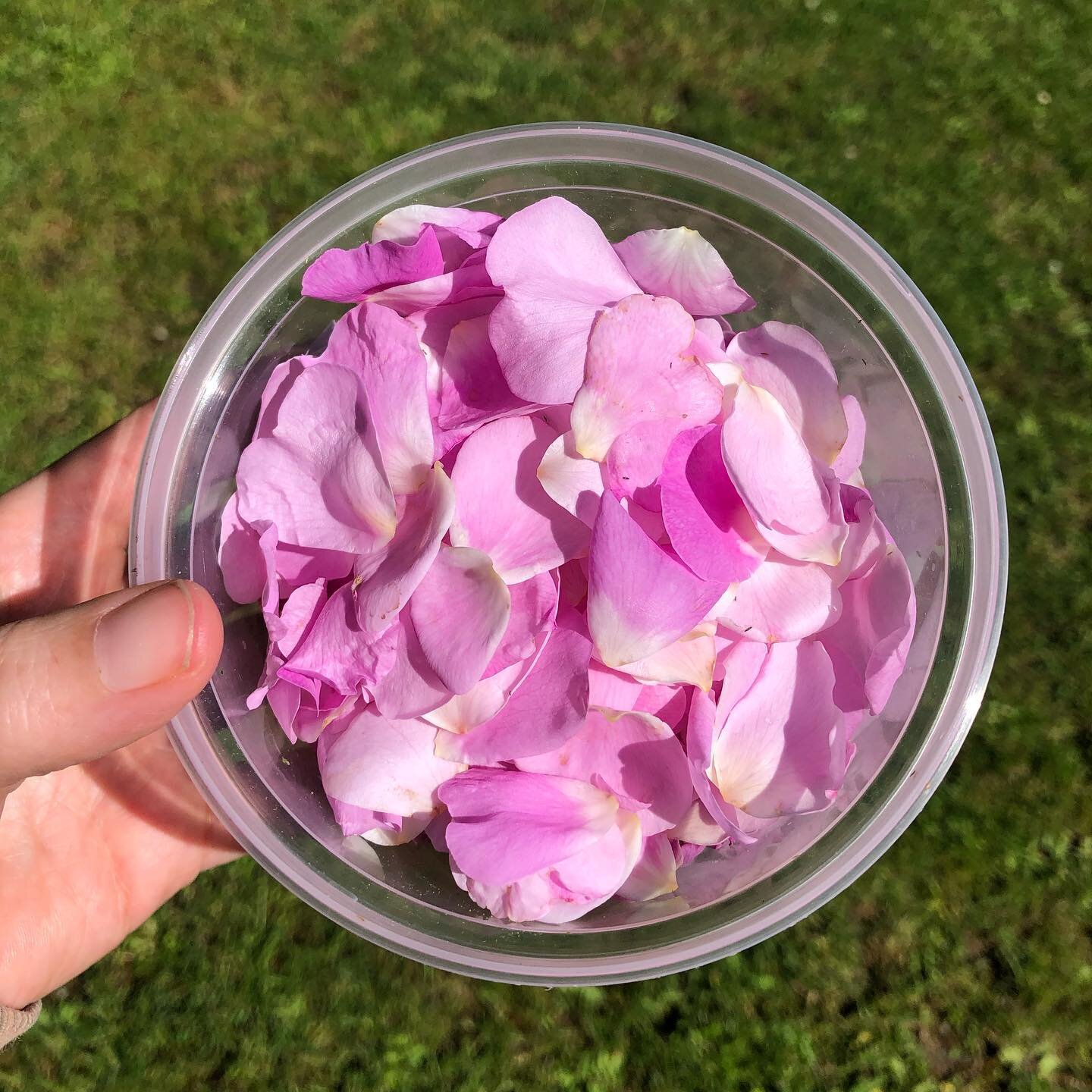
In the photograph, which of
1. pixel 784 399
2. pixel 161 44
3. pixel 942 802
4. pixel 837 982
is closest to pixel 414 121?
pixel 161 44

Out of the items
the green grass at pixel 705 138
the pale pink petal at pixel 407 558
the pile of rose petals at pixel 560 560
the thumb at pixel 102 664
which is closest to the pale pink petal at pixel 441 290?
the pile of rose petals at pixel 560 560

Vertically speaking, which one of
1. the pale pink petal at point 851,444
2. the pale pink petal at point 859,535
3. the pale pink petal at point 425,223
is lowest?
the pale pink petal at point 859,535

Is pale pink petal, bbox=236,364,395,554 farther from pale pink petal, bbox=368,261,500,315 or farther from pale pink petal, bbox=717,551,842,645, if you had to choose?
pale pink petal, bbox=717,551,842,645

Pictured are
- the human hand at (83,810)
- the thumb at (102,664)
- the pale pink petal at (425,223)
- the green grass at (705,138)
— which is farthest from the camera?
the green grass at (705,138)

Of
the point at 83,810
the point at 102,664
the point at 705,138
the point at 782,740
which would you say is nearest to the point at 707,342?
the point at 782,740

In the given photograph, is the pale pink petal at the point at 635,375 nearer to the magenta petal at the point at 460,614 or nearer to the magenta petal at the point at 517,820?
the magenta petal at the point at 460,614

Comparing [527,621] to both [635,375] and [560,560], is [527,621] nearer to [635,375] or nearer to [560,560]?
[560,560]

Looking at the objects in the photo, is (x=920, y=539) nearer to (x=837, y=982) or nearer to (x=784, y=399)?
(x=784, y=399)
